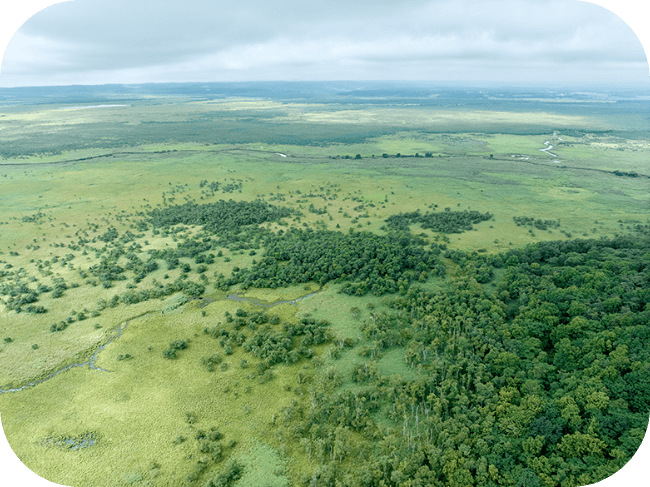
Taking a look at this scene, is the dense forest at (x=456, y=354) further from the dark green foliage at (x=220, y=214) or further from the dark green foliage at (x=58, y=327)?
the dark green foliage at (x=220, y=214)

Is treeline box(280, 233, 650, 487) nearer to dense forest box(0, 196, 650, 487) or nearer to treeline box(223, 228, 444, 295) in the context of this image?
dense forest box(0, 196, 650, 487)

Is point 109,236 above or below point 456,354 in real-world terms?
above

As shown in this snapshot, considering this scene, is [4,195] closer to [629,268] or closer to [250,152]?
[250,152]

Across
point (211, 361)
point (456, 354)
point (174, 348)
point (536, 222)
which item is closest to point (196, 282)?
point (174, 348)

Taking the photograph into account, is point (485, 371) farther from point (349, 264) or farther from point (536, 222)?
point (536, 222)

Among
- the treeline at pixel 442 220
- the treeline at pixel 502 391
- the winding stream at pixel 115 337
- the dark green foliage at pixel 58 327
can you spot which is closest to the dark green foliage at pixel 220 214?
the winding stream at pixel 115 337

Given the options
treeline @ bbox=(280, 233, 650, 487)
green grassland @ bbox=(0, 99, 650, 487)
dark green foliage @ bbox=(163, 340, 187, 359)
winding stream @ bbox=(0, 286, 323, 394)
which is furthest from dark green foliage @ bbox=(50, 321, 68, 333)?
treeline @ bbox=(280, 233, 650, 487)
